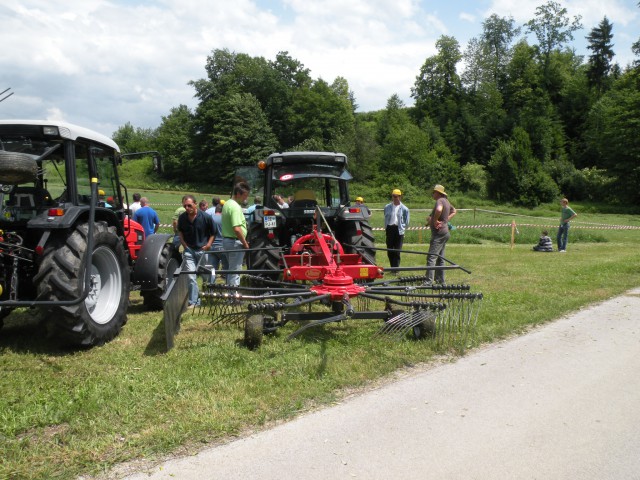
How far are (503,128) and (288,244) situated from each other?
62.1m

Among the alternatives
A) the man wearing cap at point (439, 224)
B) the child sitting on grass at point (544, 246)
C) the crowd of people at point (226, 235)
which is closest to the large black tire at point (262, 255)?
the crowd of people at point (226, 235)

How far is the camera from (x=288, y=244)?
27.7ft

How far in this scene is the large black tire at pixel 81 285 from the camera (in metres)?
4.74

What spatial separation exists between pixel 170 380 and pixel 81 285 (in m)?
1.36

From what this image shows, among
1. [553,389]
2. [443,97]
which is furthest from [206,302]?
[443,97]

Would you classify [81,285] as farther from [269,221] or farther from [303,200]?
[303,200]

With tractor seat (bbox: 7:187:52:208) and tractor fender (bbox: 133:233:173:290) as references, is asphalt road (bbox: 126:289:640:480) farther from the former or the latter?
tractor fender (bbox: 133:233:173:290)

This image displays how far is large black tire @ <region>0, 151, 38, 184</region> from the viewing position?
391cm

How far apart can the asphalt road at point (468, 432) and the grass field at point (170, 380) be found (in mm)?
256

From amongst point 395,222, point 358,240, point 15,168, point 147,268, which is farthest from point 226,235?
point 395,222

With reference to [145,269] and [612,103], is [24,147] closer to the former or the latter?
[145,269]

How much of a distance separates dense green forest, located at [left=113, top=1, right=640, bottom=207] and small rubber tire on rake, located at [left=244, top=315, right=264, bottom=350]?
152 ft

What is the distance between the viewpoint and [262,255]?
7.51 m

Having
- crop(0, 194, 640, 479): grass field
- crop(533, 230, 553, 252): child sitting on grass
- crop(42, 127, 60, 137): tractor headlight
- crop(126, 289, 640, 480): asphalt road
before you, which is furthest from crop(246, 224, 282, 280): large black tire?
crop(533, 230, 553, 252): child sitting on grass
